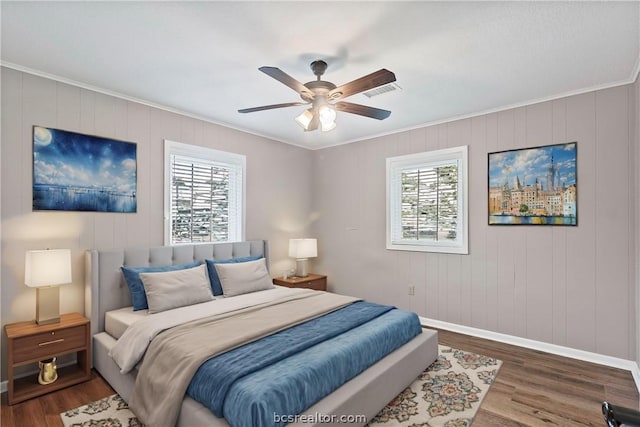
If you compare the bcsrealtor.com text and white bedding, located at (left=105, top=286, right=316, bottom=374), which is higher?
white bedding, located at (left=105, top=286, right=316, bottom=374)

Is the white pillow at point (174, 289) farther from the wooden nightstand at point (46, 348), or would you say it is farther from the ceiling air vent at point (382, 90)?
the ceiling air vent at point (382, 90)

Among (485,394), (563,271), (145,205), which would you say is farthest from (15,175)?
(563,271)

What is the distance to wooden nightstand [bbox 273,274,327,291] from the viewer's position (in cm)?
464

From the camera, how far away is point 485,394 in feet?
8.62

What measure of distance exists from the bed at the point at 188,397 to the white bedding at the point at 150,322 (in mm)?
99

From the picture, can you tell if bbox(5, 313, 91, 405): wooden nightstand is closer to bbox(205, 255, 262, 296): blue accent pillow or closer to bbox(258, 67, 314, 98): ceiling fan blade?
bbox(205, 255, 262, 296): blue accent pillow

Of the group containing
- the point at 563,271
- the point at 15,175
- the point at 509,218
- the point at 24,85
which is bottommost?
the point at 563,271

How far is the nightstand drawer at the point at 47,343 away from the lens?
250cm

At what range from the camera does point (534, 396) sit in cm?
260

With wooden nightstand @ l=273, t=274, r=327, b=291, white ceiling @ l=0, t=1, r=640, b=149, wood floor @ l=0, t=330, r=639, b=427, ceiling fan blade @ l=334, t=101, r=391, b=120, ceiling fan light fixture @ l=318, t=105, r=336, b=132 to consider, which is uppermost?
white ceiling @ l=0, t=1, r=640, b=149

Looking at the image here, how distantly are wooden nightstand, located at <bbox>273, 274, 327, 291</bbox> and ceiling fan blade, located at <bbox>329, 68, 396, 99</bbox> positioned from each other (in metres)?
2.83

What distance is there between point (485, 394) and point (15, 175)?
13.8 feet

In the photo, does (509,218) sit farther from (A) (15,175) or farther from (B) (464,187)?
(A) (15,175)

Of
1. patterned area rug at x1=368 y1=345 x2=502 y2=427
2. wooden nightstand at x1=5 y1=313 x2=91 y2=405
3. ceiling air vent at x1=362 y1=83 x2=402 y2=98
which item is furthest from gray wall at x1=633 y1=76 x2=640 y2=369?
wooden nightstand at x1=5 y1=313 x2=91 y2=405
